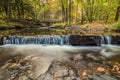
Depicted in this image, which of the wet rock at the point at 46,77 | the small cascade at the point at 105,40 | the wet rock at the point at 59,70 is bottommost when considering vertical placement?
the wet rock at the point at 46,77

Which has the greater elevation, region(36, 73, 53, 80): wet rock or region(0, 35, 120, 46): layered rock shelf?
region(0, 35, 120, 46): layered rock shelf

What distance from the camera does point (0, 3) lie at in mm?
20078

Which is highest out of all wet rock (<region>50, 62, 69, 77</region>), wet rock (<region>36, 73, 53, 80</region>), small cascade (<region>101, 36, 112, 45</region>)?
small cascade (<region>101, 36, 112, 45</region>)

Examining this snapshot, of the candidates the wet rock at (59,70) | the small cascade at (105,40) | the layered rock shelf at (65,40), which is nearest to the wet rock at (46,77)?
the wet rock at (59,70)

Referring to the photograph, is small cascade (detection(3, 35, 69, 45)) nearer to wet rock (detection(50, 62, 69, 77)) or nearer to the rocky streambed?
the rocky streambed

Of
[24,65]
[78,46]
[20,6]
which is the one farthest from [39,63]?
[20,6]

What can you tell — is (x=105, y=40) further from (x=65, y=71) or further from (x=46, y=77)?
(x=46, y=77)

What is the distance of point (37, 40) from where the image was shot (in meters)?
11.1

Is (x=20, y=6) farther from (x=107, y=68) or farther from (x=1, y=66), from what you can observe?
(x=107, y=68)

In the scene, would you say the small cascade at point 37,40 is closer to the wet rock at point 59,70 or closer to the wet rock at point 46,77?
the wet rock at point 59,70

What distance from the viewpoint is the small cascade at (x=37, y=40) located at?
11.0 metres

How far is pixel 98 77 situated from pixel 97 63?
4.99ft

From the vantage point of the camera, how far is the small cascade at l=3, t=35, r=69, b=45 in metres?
11.0

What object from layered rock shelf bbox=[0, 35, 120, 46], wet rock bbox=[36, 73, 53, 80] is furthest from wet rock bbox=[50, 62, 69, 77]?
layered rock shelf bbox=[0, 35, 120, 46]
